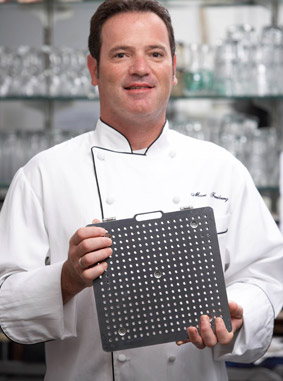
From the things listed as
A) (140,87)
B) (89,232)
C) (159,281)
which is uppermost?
(140,87)

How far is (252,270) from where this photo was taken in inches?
65.0

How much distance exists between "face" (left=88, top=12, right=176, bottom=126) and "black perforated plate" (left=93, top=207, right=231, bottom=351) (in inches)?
12.7

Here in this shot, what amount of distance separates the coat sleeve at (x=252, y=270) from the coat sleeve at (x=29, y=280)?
0.39 meters

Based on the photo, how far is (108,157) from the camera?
168 cm

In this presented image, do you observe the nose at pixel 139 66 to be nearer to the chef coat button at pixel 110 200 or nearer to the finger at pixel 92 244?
the chef coat button at pixel 110 200

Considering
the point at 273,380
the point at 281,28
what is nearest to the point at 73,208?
the point at 273,380

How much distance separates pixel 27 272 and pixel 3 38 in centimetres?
Result: 260

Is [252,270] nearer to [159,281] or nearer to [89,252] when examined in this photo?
[159,281]

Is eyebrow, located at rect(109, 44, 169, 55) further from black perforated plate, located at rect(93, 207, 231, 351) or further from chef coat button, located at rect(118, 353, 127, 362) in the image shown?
chef coat button, located at rect(118, 353, 127, 362)

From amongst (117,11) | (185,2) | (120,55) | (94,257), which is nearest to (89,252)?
(94,257)

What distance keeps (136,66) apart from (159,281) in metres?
0.51

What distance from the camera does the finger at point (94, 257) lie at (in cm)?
135

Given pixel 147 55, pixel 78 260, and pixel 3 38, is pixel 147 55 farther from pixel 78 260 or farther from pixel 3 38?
pixel 3 38

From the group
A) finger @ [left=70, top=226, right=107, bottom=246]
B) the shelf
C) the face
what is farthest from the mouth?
the shelf
